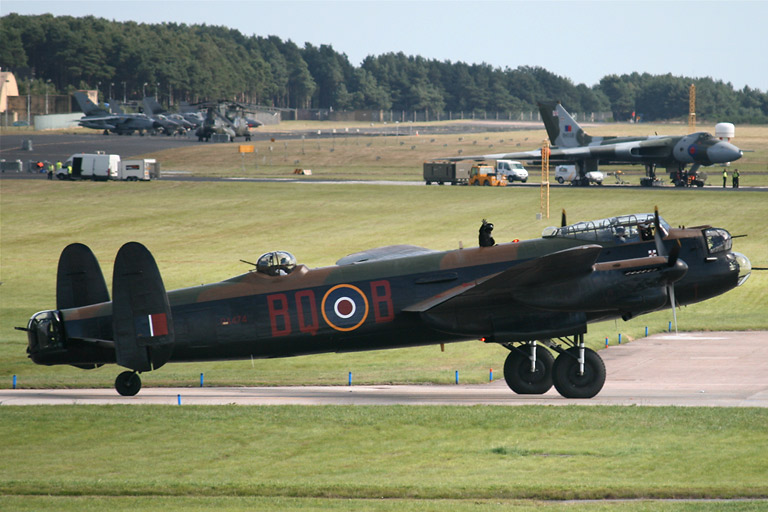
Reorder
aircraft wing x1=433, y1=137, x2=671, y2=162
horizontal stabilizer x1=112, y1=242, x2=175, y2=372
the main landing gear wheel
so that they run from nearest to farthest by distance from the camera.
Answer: horizontal stabilizer x1=112, y1=242, x2=175, y2=372 < the main landing gear wheel < aircraft wing x1=433, y1=137, x2=671, y2=162

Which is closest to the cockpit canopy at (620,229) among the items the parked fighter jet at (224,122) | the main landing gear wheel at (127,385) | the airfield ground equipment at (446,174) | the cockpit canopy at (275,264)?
the cockpit canopy at (275,264)

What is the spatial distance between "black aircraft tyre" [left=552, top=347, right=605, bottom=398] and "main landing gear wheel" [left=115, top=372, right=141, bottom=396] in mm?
11042

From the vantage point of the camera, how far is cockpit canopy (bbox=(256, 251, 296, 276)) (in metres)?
25.9

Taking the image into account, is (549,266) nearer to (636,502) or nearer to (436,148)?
(636,502)

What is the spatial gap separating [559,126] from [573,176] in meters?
6.36

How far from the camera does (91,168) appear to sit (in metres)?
99.4

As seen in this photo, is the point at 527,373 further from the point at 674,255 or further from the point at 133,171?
the point at 133,171

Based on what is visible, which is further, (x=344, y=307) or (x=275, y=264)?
(x=275, y=264)

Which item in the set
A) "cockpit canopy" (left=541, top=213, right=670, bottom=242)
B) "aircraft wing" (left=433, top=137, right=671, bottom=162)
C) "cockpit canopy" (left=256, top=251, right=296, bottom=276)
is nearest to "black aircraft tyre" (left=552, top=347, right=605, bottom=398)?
"cockpit canopy" (left=541, top=213, right=670, bottom=242)

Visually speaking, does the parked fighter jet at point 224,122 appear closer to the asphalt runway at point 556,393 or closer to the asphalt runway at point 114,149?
the asphalt runway at point 114,149

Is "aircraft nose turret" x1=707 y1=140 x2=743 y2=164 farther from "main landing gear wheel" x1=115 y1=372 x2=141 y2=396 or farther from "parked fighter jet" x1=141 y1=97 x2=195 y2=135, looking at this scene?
"parked fighter jet" x1=141 y1=97 x2=195 y2=135

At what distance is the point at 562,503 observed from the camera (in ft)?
55.5

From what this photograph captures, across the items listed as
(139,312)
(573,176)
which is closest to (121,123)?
(573,176)

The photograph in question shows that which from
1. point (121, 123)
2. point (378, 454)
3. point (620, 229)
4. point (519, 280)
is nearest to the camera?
point (378, 454)
